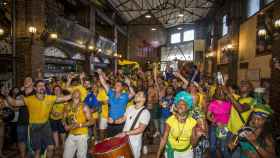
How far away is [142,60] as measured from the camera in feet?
102

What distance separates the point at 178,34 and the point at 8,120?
26.8 meters

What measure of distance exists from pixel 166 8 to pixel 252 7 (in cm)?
674

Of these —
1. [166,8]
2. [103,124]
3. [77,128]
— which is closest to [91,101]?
[103,124]

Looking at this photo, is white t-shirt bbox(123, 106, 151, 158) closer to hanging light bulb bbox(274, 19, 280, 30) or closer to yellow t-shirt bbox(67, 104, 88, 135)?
yellow t-shirt bbox(67, 104, 88, 135)

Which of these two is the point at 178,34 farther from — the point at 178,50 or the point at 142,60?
the point at 142,60

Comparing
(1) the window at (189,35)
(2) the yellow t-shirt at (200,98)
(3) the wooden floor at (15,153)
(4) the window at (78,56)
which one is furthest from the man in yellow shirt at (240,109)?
(1) the window at (189,35)

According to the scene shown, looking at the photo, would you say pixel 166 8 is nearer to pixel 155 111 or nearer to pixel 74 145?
pixel 155 111

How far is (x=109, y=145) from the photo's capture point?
11.8ft

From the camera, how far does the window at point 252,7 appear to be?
483 inches

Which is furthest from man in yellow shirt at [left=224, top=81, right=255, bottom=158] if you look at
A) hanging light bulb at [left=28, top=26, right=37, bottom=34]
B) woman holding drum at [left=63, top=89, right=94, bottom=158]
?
hanging light bulb at [left=28, top=26, right=37, bottom=34]

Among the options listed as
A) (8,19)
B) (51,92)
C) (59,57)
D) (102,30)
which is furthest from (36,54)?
(102,30)

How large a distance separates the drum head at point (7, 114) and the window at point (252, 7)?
11.5m

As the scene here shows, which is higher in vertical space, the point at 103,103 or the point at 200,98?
the point at 200,98

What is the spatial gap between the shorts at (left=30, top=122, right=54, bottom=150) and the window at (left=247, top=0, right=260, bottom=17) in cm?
1132
